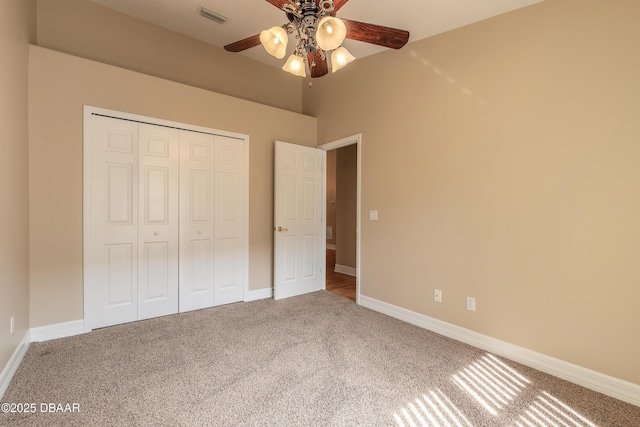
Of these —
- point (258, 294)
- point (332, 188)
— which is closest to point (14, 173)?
point (258, 294)

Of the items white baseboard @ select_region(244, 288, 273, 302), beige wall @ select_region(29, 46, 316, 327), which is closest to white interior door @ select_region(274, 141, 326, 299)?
white baseboard @ select_region(244, 288, 273, 302)

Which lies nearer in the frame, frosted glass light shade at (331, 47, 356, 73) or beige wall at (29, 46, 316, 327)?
frosted glass light shade at (331, 47, 356, 73)

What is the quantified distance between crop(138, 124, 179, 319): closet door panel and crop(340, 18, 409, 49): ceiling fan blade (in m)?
2.29

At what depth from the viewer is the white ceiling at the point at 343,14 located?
2.52 m

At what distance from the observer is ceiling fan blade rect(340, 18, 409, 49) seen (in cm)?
184

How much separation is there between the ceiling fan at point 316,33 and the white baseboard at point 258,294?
9.09 feet

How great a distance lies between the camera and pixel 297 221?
4059mm

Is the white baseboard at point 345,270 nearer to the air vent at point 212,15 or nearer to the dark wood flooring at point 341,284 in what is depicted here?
the dark wood flooring at point 341,284

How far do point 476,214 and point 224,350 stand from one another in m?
2.52

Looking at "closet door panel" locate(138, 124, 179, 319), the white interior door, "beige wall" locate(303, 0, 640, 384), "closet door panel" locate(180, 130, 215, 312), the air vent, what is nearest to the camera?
"beige wall" locate(303, 0, 640, 384)

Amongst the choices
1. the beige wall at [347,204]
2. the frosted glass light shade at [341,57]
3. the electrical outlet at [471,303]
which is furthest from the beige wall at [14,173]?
the beige wall at [347,204]

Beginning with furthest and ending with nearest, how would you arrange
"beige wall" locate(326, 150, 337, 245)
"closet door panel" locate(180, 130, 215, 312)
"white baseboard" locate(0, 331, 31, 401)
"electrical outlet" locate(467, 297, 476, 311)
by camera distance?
"beige wall" locate(326, 150, 337, 245) → "closet door panel" locate(180, 130, 215, 312) → "electrical outlet" locate(467, 297, 476, 311) → "white baseboard" locate(0, 331, 31, 401)

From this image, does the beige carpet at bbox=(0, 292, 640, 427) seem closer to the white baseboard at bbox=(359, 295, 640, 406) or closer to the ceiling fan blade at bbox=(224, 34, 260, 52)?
the white baseboard at bbox=(359, 295, 640, 406)

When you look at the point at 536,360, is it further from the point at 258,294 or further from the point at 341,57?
the point at 258,294
